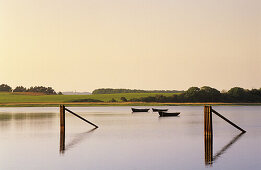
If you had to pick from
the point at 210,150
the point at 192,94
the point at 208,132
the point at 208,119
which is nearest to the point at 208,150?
the point at 210,150

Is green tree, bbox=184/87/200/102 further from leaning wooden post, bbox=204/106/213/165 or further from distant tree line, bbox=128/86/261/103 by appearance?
leaning wooden post, bbox=204/106/213/165

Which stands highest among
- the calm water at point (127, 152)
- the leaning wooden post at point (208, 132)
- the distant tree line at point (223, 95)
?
the distant tree line at point (223, 95)

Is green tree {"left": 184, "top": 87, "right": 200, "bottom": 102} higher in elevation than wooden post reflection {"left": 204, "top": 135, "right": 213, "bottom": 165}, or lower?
higher

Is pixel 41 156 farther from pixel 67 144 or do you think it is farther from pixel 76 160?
pixel 67 144

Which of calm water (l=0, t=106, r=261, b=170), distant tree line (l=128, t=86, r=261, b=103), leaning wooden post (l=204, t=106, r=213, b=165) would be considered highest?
distant tree line (l=128, t=86, r=261, b=103)

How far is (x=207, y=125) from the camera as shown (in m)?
49.2

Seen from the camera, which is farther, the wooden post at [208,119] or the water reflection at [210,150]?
the wooden post at [208,119]

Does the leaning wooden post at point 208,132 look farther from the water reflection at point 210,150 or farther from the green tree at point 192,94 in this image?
the green tree at point 192,94

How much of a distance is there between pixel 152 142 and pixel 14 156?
48.7 ft

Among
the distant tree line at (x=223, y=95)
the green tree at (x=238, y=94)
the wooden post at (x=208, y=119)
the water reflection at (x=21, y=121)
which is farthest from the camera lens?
the green tree at (x=238, y=94)

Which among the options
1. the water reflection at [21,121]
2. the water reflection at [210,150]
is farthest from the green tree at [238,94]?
the water reflection at [210,150]

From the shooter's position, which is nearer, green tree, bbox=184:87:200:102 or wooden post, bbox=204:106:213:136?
wooden post, bbox=204:106:213:136

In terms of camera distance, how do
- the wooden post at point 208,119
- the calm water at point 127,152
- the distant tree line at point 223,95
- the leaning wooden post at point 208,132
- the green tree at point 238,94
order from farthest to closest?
the green tree at point 238,94 → the distant tree line at point 223,95 → the wooden post at point 208,119 → the leaning wooden post at point 208,132 → the calm water at point 127,152

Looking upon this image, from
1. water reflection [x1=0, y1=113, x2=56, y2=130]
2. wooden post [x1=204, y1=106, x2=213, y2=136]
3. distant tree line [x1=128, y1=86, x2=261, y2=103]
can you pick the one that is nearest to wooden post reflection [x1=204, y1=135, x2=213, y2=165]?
wooden post [x1=204, y1=106, x2=213, y2=136]
